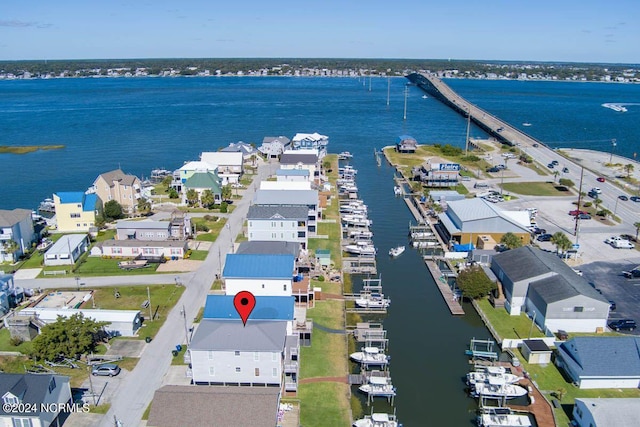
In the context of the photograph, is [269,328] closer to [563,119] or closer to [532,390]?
[532,390]

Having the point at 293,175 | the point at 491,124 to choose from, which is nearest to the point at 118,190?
the point at 293,175

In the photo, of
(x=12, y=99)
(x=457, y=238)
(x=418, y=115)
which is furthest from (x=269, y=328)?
(x=12, y=99)

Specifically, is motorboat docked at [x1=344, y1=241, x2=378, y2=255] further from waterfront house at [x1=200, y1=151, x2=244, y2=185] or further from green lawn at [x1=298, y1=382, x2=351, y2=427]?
waterfront house at [x1=200, y1=151, x2=244, y2=185]

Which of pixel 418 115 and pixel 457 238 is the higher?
pixel 418 115

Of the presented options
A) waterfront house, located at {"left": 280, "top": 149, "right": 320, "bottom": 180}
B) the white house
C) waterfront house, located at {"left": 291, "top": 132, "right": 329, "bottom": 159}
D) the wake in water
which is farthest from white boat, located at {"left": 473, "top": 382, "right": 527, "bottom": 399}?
the wake in water

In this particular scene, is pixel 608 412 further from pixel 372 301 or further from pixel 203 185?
pixel 203 185

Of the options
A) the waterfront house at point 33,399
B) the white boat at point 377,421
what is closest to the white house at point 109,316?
the waterfront house at point 33,399

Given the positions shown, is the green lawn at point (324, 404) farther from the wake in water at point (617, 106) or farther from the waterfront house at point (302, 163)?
the wake in water at point (617, 106)

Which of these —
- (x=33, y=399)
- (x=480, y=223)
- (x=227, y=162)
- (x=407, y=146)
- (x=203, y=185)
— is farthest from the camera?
(x=407, y=146)
